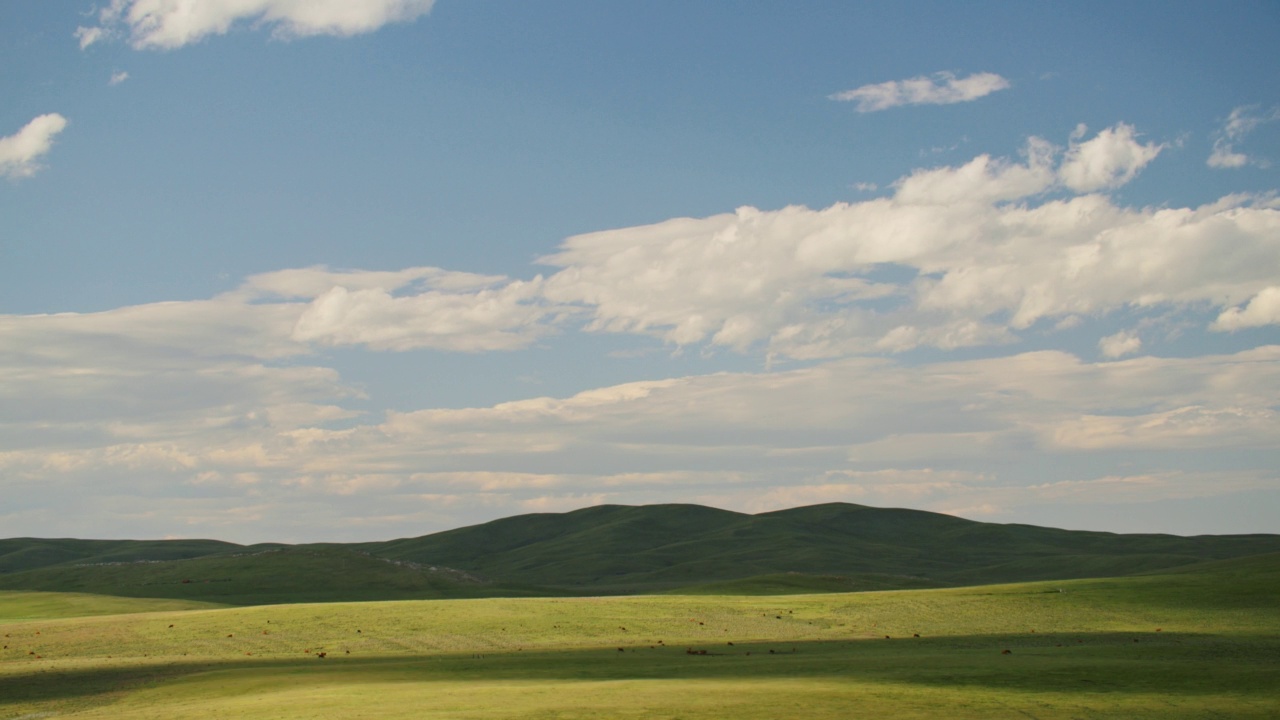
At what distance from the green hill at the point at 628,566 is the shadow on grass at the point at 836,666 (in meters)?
40.7

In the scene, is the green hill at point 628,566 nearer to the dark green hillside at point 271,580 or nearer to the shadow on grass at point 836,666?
the dark green hillside at point 271,580

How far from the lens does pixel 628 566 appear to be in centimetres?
16825

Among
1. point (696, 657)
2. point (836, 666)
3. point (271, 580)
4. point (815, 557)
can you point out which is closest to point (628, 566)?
point (815, 557)

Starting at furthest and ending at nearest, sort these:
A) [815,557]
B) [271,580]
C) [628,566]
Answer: [628,566] < [815,557] < [271,580]

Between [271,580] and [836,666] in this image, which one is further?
[271,580]

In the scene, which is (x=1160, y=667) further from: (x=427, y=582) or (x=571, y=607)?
(x=427, y=582)

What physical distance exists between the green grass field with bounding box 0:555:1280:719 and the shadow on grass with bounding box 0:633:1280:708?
12 centimetres

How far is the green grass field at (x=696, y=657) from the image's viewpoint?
2912 centimetres

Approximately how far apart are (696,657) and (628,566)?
126817 mm

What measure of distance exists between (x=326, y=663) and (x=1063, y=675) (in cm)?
2736

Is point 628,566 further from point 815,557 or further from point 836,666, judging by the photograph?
point 836,666

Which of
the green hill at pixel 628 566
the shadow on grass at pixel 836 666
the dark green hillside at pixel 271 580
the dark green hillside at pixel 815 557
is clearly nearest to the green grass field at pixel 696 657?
the shadow on grass at pixel 836 666

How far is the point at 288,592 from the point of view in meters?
98.6

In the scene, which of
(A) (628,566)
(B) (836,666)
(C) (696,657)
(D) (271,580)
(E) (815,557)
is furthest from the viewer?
(A) (628,566)
